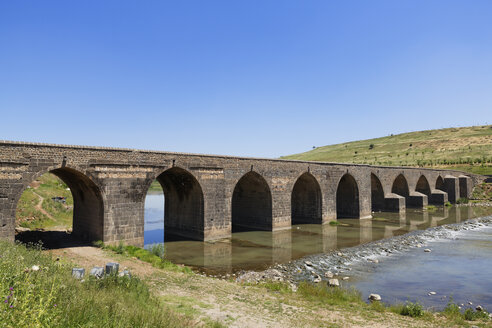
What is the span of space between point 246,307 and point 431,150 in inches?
3264

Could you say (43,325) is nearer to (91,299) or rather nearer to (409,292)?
(91,299)

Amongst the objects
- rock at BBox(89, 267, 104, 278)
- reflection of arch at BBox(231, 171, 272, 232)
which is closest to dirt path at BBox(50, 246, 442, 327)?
rock at BBox(89, 267, 104, 278)

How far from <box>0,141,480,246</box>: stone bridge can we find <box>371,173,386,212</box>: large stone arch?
0.31 m

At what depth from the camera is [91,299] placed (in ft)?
18.0

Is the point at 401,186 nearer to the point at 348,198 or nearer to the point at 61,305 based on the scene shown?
the point at 348,198

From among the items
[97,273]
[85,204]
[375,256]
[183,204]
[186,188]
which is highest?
[186,188]

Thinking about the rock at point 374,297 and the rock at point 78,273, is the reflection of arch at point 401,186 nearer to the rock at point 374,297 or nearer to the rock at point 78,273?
the rock at point 374,297

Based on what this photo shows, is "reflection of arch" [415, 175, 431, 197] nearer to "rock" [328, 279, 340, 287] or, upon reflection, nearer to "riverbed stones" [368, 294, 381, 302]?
"rock" [328, 279, 340, 287]

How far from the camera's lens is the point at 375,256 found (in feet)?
54.1

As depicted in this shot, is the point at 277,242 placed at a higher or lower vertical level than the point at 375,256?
higher

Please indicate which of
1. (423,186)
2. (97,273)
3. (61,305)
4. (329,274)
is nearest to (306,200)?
(329,274)

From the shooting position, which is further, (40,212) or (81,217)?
(40,212)

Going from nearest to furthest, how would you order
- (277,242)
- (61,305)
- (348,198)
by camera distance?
(61,305)
(277,242)
(348,198)

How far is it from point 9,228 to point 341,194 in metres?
25.8
